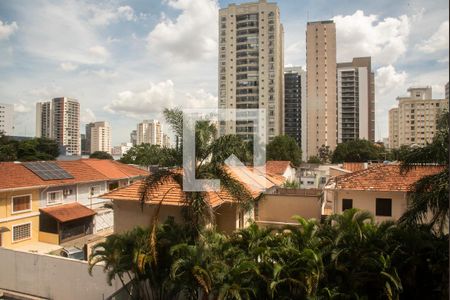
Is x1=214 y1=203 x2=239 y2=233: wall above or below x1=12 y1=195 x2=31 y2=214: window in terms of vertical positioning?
above

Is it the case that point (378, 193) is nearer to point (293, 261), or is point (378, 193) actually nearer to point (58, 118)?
point (293, 261)

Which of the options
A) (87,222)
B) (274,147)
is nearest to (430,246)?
(87,222)

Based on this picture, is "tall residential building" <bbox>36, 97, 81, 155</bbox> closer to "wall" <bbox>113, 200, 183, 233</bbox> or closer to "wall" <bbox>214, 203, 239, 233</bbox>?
"wall" <bbox>113, 200, 183, 233</bbox>

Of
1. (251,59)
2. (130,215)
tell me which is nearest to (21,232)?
(130,215)

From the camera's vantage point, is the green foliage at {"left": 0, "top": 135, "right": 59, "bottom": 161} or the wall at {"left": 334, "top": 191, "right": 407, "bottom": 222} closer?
the wall at {"left": 334, "top": 191, "right": 407, "bottom": 222}

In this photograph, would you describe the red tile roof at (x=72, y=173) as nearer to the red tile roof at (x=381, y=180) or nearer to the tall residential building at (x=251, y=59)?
the red tile roof at (x=381, y=180)

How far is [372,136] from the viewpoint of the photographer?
291 ft

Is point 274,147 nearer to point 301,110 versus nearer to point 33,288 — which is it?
point 301,110

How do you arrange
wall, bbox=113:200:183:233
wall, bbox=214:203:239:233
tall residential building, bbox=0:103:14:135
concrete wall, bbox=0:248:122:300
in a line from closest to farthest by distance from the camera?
1. concrete wall, bbox=0:248:122:300
2. wall, bbox=113:200:183:233
3. wall, bbox=214:203:239:233
4. tall residential building, bbox=0:103:14:135

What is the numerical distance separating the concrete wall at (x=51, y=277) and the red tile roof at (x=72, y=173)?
9414 millimetres

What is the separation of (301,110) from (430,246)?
74.9m

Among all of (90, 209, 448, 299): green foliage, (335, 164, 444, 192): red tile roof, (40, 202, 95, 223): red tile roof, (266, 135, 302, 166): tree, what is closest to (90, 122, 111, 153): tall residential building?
(266, 135, 302, 166): tree

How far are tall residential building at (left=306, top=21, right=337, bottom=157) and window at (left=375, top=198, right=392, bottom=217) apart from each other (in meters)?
62.5

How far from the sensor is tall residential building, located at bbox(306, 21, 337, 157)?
74875 millimetres
